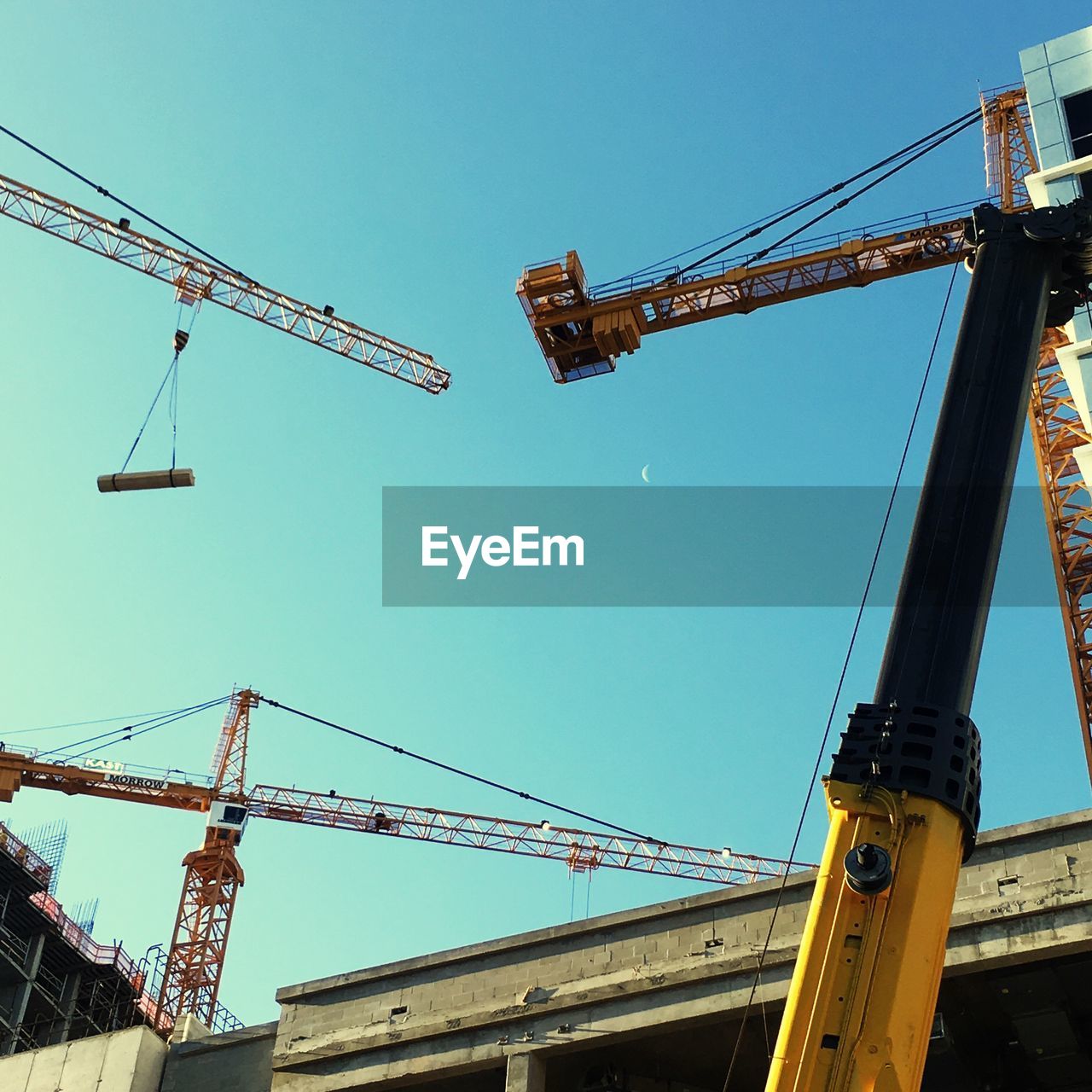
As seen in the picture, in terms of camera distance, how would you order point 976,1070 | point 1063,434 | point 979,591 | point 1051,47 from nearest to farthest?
point 979,591
point 976,1070
point 1063,434
point 1051,47

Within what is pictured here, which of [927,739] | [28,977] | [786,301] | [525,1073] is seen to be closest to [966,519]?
[927,739]

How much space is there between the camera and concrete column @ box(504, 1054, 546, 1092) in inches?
1246

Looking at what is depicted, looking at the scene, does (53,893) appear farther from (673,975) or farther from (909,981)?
(909,981)

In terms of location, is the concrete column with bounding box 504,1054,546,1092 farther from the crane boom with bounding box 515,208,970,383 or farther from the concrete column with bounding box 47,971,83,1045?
the concrete column with bounding box 47,971,83,1045

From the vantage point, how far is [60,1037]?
77500 mm

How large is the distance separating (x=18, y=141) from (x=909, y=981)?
77999 millimetres

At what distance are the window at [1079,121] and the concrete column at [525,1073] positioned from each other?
44.3 metres

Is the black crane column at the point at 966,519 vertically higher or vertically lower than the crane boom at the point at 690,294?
lower

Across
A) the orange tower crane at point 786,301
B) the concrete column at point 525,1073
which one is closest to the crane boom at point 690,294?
the orange tower crane at point 786,301

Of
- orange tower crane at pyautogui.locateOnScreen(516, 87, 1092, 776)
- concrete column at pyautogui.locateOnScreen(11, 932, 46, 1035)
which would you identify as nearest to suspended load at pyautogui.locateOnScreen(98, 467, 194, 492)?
orange tower crane at pyautogui.locateOnScreen(516, 87, 1092, 776)

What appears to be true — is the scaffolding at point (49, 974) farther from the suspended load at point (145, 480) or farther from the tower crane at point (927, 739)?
the tower crane at point (927, 739)

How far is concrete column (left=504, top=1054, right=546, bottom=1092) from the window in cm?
4429

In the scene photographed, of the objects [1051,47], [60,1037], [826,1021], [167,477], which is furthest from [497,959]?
[60,1037]

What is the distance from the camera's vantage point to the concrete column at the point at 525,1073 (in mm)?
31641
